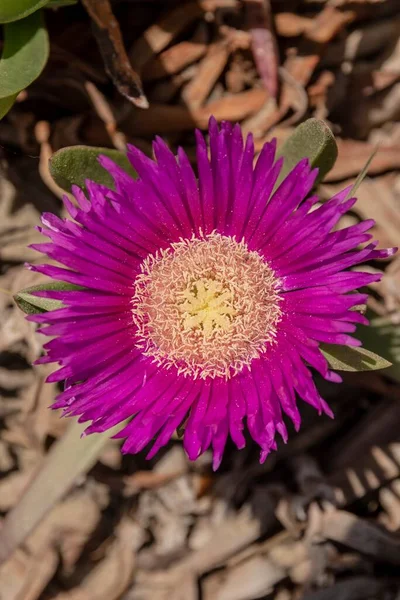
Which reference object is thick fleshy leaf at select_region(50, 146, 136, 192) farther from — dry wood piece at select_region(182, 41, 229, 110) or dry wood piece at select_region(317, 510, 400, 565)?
dry wood piece at select_region(317, 510, 400, 565)

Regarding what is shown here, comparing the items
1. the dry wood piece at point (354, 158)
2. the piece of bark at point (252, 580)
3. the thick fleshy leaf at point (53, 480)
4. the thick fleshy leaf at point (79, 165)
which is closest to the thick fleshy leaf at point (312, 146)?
the thick fleshy leaf at point (79, 165)

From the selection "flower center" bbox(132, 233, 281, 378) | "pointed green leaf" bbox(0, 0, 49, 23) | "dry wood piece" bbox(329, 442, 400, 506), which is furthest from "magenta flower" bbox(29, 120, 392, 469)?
"dry wood piece" bbox(329, 442, 400, 506)

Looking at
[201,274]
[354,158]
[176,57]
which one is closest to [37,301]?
[201,274]

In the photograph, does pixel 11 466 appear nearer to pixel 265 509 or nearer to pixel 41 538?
pixel 41 538

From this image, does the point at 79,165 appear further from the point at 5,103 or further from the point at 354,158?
the point at 354,158

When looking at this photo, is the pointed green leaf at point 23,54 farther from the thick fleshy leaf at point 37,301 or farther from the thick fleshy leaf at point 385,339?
the thick fleshy leaf at point 385,339
